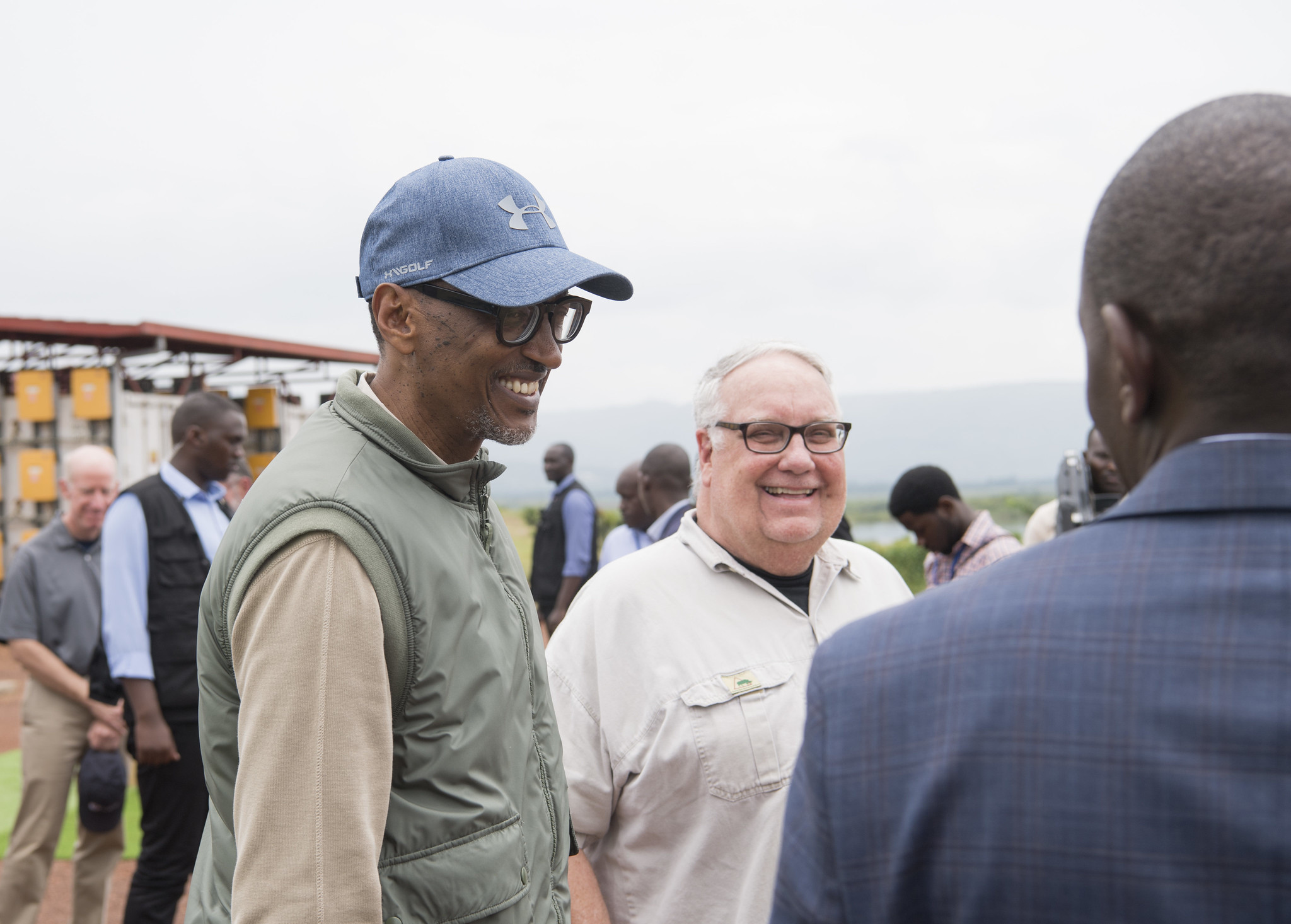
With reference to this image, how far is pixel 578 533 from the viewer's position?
7.65m

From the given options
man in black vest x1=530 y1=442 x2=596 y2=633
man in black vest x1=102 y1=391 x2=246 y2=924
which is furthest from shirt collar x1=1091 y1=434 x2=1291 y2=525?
man in black vest x1=530 y1=442 x2=596 y2=633

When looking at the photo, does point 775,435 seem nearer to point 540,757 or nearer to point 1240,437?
point 540,757

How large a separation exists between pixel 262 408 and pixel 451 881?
15.8m

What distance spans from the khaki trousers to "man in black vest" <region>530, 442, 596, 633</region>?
3607 mm

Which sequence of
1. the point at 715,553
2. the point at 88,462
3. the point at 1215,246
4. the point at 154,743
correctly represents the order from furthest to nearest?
the point at 88,462 < the point at 154,743 < the point at 715,553 < the point at 1215,246

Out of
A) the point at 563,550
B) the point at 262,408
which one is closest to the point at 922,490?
the point at 563,550

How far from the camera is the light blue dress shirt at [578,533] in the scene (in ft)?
24.9

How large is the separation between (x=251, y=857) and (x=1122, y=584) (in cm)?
114

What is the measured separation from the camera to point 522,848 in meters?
1.56

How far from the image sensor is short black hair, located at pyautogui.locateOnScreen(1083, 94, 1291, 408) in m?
0.77

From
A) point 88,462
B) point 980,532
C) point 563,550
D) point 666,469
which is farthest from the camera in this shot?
point 563,550

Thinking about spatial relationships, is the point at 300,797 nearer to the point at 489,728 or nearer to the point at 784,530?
the point at 489,728

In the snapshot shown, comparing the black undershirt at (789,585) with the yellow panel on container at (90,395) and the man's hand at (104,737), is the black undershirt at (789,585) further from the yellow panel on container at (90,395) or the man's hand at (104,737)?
the yellow panel on container at (90,395)

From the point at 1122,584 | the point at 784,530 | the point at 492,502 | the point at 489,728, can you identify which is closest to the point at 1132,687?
the point at 1122,584
